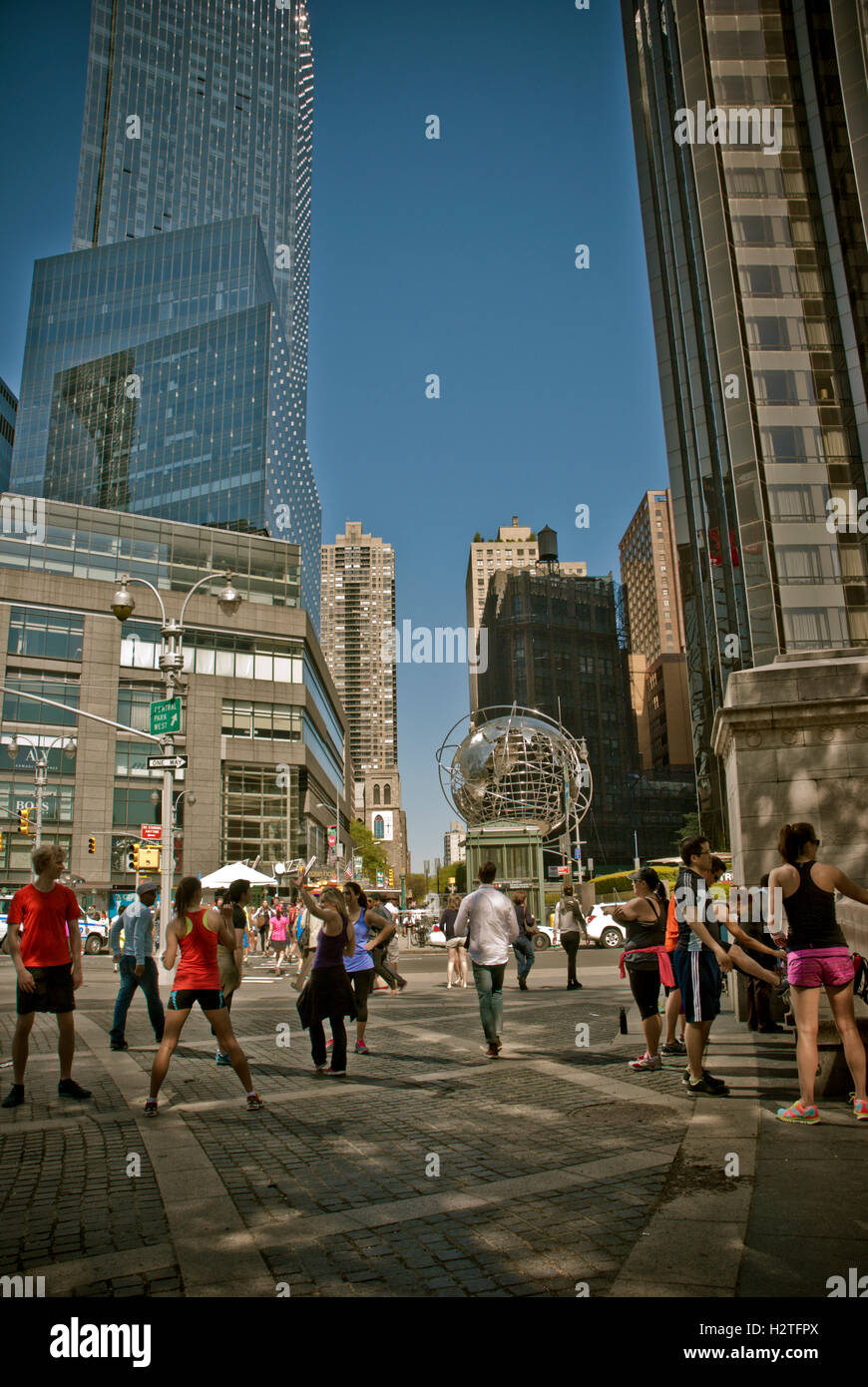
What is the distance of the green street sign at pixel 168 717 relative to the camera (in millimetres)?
17978

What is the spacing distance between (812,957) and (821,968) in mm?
82

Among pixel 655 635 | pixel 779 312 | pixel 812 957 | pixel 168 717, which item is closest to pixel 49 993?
pixel 812 957

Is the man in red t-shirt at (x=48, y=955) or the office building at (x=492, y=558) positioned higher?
the office building at (x=492, y=558)

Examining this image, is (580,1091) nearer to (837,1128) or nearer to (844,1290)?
(837,1128)

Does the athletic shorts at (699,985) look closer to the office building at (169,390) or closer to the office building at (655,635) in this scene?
the office building at (169,390)

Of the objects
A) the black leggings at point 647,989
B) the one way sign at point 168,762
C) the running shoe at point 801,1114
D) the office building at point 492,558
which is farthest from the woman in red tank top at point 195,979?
the office building at point 492,558

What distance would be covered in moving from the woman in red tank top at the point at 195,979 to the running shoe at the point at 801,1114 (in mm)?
3849

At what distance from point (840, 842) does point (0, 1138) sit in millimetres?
8516

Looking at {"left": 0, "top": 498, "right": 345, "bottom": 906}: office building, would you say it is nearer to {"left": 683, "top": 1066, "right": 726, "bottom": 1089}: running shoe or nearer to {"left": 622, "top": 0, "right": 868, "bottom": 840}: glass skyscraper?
{"left": 622, "top": 0, "right": 868, "bottom": 840}: glass skyscraper

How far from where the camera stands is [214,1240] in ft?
12.8

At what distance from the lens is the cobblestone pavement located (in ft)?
11.7

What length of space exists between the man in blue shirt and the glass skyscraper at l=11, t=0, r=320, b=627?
8324 cm

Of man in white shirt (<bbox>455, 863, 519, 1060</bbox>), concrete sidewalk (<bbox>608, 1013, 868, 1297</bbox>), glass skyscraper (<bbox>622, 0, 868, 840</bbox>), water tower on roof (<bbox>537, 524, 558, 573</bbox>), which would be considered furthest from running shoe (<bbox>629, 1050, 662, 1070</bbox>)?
water tower on roof (<bbox>537, 524, 558, 573</bbox>)
